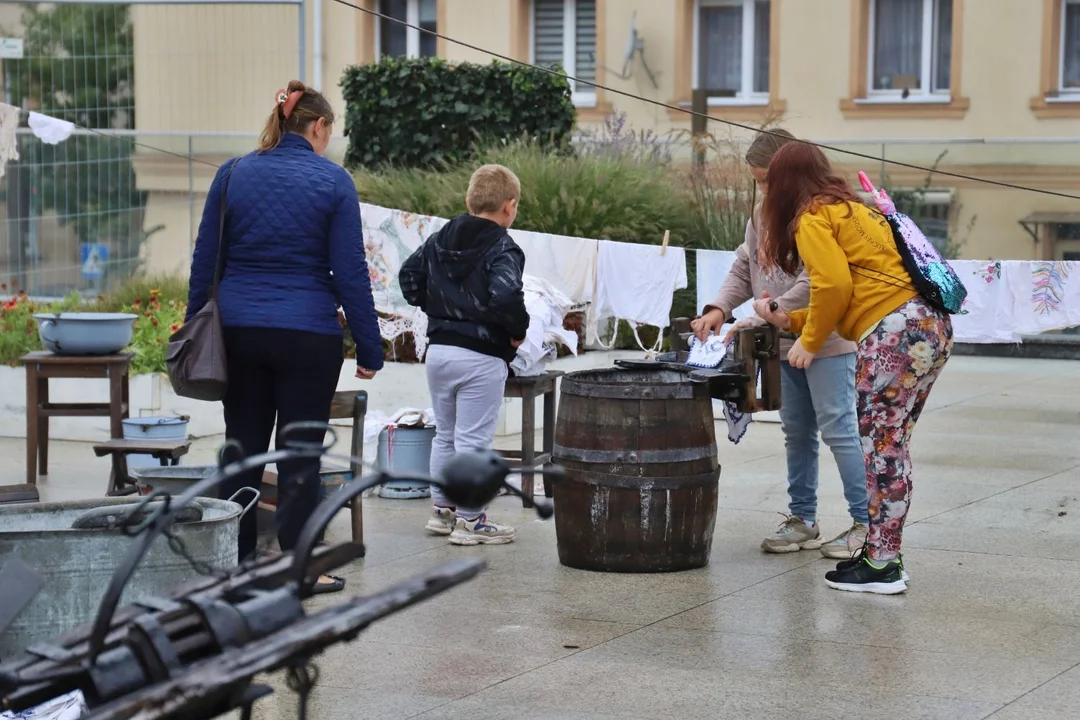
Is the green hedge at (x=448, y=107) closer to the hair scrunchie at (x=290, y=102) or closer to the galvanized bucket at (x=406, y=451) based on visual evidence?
the galvanized bucket at (x=406, y=451)

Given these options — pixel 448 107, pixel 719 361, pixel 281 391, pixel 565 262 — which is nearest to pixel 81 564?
pixel 281 391

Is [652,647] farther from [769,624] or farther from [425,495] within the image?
[425,495]

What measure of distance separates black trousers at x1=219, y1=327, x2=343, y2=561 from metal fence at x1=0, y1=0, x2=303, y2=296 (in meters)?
6.93

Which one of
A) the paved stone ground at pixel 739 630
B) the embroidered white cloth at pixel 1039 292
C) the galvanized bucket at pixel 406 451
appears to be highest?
the embroidered white cloth at pixel 1039 292

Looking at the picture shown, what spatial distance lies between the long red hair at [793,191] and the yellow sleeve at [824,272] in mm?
108

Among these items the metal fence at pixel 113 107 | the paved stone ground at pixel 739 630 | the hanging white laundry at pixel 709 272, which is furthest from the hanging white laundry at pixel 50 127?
the hanging white laundry at pixel 709 272

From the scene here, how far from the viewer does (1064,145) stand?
17.2 metres

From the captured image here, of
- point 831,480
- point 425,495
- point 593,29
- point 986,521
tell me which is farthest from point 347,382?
point 593,29

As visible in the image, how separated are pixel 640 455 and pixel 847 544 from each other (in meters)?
1.04

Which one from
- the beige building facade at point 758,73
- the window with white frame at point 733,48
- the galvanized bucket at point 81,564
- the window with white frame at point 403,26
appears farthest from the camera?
the window with white frame at point 403,26

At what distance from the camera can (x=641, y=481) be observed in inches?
246

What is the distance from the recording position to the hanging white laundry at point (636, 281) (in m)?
10.8

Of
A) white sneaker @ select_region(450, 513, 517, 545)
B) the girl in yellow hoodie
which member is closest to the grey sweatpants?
white sneaker @ select_region(450, 513, 517, 545)

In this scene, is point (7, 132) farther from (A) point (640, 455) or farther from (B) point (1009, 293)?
(B) point (1009, 293)
